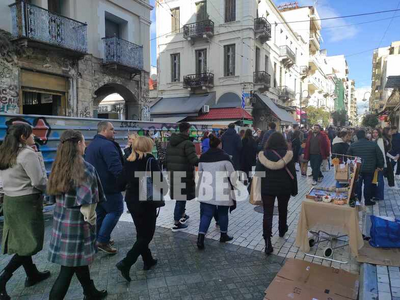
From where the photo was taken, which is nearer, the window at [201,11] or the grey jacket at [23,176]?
the grey jacket at [23,176]

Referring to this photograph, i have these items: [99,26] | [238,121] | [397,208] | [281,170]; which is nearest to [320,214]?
[281,170]

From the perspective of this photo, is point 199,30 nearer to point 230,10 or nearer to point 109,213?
point 230,10

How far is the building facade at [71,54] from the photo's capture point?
8.54 meters

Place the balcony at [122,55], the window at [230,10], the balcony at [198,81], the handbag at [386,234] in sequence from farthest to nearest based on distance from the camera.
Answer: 1. the balcony at [198,81]
2. the window at [230,10]
3. the balcony at [122,55]
4. the handbag at [386,234]

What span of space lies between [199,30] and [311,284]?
20.9m

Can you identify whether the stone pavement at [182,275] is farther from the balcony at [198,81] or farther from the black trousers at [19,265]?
the balcony at [198,81]

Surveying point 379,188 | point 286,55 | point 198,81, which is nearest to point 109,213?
point 379,188

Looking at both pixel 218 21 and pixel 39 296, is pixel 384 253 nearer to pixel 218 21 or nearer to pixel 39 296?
pixel 39 296

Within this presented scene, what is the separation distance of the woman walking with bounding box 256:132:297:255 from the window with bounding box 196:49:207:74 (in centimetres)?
1889

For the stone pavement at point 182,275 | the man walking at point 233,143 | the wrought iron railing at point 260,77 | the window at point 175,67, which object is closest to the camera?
the stone pavement at point 182,275

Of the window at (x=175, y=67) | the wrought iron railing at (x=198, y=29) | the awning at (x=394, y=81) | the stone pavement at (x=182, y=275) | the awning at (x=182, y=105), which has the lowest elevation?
the stone pavement at (x=182, y=275)

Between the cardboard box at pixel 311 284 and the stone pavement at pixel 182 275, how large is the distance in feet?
0.56

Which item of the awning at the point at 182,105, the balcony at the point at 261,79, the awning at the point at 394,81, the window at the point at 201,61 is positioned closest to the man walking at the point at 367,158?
the awning at the point at 394,81

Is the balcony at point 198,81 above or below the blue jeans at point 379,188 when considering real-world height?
above
